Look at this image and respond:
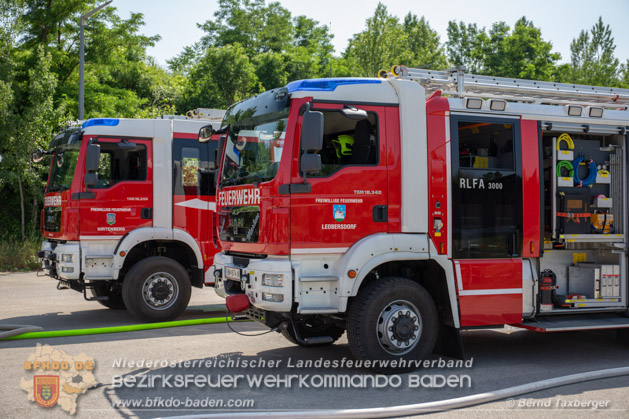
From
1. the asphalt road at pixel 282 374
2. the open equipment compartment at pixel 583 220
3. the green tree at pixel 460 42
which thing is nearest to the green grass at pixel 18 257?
the asphalt road at pixel 282 374

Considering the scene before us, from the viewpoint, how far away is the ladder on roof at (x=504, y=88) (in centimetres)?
830

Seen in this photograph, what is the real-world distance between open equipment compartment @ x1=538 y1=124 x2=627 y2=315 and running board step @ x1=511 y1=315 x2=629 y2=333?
12 centimetres

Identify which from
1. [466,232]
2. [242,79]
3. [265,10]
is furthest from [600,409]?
[265,10]

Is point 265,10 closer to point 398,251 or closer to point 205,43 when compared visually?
point 205,43

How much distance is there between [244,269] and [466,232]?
2488mm

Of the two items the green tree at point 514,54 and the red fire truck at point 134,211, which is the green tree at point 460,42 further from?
the red fire truck at point 134,211

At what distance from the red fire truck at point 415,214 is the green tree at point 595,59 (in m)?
34.7

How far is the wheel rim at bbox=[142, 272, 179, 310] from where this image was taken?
33.2 feet

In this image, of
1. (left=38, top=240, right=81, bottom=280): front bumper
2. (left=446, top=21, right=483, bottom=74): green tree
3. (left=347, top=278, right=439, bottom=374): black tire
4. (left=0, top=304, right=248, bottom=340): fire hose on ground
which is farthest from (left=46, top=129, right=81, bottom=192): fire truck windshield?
(left=446, top=21, right=483, bottom=74): green tree

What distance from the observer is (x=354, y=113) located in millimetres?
6734

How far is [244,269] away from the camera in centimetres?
695

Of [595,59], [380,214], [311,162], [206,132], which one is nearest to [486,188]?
[380,214]

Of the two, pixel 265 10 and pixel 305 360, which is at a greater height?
pixel 265 10

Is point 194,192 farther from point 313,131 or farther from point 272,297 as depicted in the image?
point 313,131
